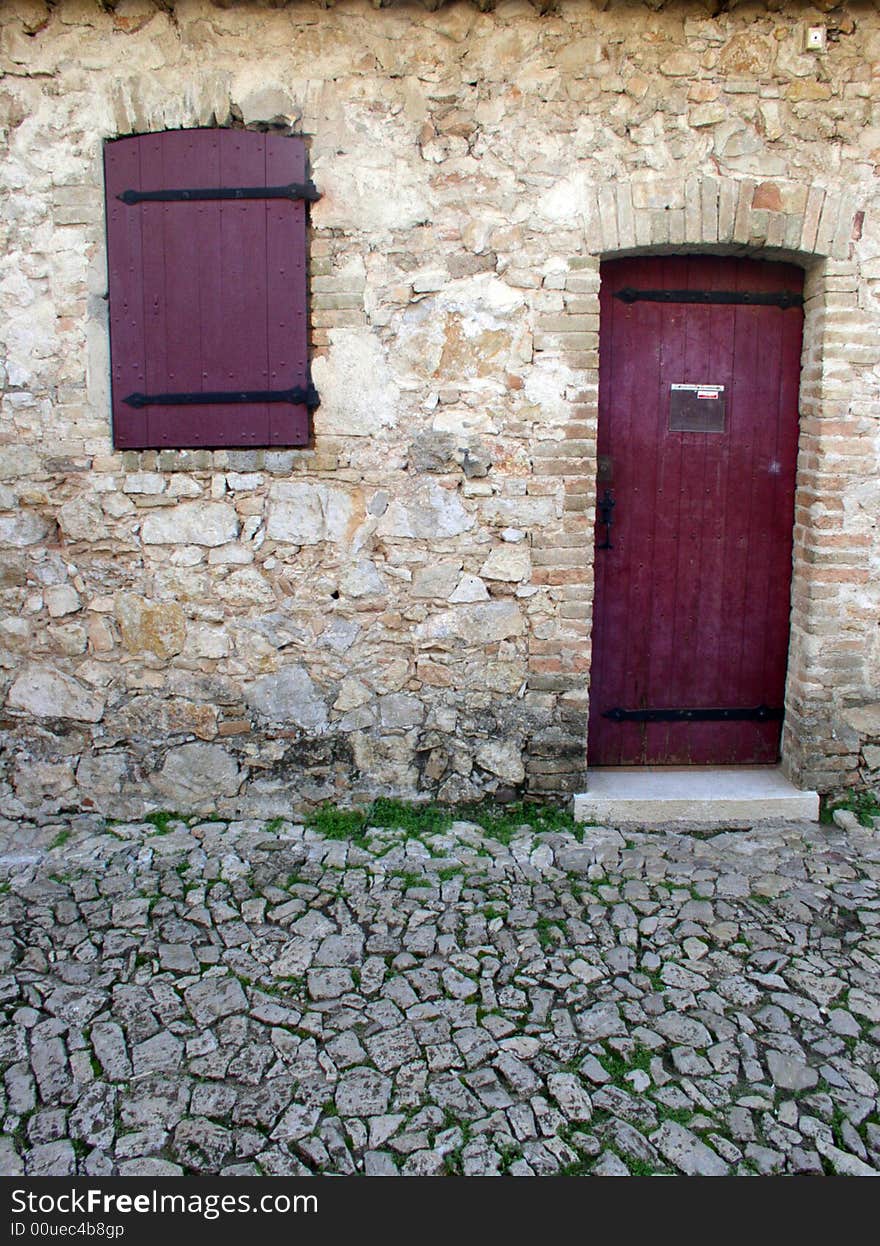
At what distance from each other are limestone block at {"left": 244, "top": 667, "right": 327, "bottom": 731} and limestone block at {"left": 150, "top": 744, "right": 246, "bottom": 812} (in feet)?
0.93

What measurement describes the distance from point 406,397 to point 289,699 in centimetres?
145

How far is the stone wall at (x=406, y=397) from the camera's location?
13.1ft

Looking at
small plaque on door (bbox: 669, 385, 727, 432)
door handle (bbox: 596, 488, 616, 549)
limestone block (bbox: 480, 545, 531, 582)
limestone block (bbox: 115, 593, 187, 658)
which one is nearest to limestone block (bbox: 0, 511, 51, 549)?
limestone block (bbox: 115, 593, 187, 658)

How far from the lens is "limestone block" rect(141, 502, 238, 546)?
4.21 metres

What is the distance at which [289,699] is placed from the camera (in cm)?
434

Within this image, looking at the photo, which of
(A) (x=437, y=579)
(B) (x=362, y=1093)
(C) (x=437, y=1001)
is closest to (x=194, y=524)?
(A) (x=437, y=579)

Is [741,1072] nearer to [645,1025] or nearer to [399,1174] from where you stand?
[645,1025]

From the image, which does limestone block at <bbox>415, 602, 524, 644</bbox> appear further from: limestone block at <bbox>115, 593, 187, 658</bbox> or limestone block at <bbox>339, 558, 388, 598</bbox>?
limestone block at <bbox>115, 593, 187, 658</bbox>

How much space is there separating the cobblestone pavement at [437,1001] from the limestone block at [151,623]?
0.83 meters

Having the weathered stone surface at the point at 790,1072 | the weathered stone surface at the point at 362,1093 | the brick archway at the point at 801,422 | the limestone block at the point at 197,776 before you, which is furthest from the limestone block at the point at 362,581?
the weathered stone surface at the point at 790,1072

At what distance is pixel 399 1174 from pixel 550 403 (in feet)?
9.80

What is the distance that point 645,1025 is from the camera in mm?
3002

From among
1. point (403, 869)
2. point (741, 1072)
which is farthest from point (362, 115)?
point (741, 1072)

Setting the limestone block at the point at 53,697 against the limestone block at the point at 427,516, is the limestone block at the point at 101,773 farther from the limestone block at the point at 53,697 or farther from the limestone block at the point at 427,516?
the limestone block at the point at 427,516
